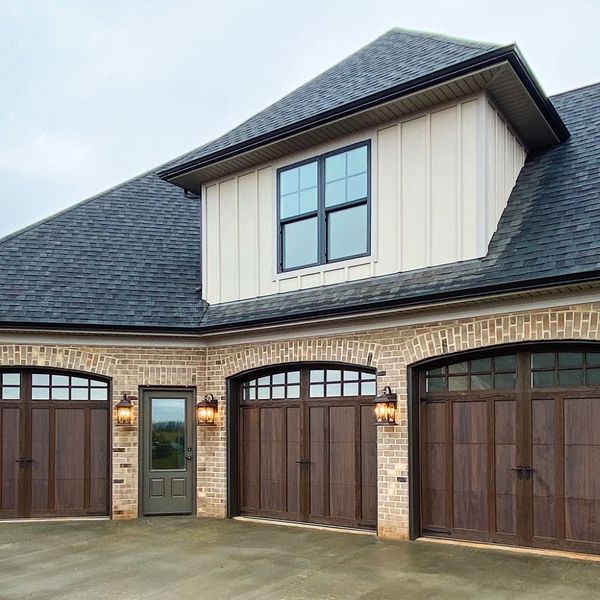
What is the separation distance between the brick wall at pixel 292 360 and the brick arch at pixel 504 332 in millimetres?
11

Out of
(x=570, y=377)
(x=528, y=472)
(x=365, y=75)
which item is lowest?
(x=528, y=472)

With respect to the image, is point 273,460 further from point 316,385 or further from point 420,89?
point 420,89

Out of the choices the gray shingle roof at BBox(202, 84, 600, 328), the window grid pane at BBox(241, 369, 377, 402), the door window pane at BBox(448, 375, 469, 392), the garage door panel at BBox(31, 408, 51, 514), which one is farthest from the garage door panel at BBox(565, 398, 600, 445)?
the garage door panel at BBox(31, 408, 51, 514)

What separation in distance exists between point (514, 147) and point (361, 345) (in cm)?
357

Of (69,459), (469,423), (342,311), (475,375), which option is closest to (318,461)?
(342,311)

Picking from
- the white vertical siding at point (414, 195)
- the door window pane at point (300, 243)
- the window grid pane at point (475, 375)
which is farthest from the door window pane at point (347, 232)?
the window grid pane at point (475, 375)

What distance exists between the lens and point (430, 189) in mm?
9656

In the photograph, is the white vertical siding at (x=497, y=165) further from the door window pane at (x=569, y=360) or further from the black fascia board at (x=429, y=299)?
the door window pane at (x=569, y=360)

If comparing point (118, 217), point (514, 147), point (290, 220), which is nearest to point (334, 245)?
point (290, 220)

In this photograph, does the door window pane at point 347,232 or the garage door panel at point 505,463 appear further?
the door window pane at point 347,232

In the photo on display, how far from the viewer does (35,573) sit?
809 centimetres

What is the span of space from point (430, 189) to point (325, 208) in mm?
1724

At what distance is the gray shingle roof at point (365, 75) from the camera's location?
1025 cm

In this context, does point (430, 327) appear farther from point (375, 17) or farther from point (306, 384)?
point (375, 17)
